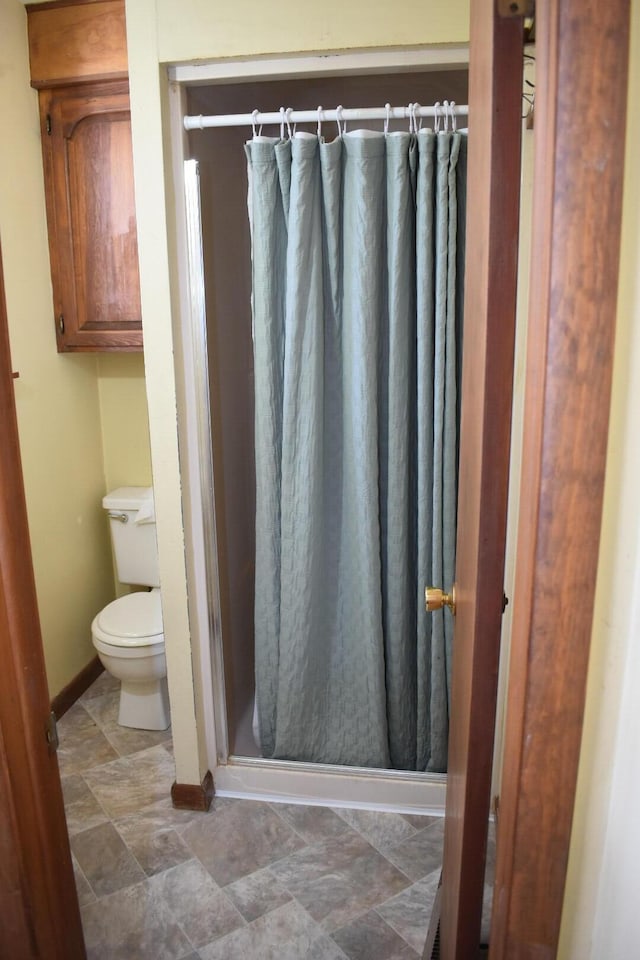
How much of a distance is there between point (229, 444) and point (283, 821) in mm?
1199

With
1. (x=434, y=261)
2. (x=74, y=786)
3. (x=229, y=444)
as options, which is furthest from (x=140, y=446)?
(x=434, y=261)

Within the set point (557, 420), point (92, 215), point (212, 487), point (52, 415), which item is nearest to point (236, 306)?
point (92, 215)

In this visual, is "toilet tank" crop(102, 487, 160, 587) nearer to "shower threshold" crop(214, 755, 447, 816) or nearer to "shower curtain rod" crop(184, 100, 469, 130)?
"shower threshold" crop(214, 755, 447, 816)

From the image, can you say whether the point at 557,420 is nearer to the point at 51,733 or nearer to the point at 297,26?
the point at 51,733

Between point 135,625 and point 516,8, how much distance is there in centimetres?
224

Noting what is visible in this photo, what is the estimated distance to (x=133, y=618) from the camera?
2.60 meters

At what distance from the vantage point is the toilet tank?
281 cm

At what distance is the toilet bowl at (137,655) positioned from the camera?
2482 mm

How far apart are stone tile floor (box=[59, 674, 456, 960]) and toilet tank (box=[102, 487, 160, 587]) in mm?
753

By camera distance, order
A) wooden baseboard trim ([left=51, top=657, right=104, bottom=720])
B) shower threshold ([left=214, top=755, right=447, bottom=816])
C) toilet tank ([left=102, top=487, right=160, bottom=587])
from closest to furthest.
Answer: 1. shower threshold ([left=214, top=755, right=447, bottom=816])
2. wooden baseboard trim ([left=51, top=657, right=104, bottom=720])
3. toilet tank ([left=102, top=487, right=160, bottom=587])

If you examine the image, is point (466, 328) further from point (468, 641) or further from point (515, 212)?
point (468, 641)

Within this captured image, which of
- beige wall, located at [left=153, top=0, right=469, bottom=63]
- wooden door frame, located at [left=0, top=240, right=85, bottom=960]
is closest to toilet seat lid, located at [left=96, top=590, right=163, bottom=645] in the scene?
wooden door frame, located at [left=0, top=240, right=85, bottom=960]

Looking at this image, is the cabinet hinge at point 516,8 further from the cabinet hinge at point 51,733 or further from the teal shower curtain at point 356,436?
the cabinet hinge at point 51,733

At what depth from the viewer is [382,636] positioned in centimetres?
213
